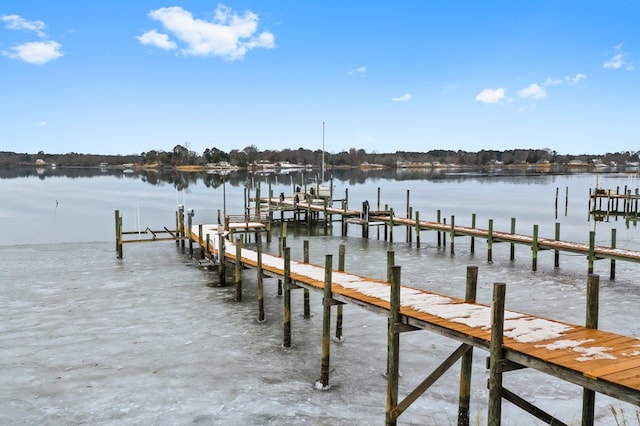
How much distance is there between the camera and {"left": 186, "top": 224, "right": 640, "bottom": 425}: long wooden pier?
6.34 m

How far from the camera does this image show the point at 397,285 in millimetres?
8797

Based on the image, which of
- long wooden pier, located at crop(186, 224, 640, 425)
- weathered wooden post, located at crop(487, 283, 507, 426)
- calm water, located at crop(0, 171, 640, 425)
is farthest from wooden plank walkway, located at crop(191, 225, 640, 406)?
calm water, located at crop(0, 171, 640, 425)

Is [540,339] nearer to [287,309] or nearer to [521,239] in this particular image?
[287,309]

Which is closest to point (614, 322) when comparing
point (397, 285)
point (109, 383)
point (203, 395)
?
point (397, 285)

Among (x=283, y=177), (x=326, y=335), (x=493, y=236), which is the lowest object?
(x=326, y=335)

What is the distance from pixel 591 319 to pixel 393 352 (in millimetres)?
3031

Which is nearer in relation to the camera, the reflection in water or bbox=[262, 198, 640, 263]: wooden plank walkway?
bbox=[262, 198, 640, 263]: wooden plank walkway

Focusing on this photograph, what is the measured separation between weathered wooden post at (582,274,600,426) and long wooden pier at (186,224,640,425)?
0.04 ft

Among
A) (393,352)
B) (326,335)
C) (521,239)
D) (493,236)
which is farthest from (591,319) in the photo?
(493,236)

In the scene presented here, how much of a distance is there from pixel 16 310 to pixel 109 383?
7048mm

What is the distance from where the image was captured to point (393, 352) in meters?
8.62

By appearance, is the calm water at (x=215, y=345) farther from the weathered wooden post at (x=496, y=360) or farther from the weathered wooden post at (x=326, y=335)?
the weathered wooden post at (x=496, y=360)

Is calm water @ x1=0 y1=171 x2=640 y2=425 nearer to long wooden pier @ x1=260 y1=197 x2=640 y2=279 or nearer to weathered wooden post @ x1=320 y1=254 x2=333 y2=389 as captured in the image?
weathered wooden post @ x1=320 y1=254 x2=333 y2=389

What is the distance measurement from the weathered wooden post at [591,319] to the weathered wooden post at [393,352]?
270cm
